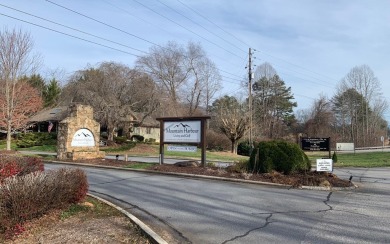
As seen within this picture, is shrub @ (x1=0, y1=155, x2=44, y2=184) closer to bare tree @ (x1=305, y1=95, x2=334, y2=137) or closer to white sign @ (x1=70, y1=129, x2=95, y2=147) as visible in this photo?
white sign @ (x1=70, y1=129, x2=95, y2=147)

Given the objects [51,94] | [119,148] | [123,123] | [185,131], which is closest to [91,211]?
[185,131]

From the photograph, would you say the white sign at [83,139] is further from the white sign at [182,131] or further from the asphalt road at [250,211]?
the asphalt road at [250,211]

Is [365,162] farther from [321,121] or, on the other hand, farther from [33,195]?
[321,121]

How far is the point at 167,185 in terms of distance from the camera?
488 inches

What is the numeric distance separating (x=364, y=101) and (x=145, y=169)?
79850 millimetres

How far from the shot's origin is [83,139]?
22.4 meters

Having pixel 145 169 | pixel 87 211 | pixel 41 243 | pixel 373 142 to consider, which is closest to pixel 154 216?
pixel 87 211

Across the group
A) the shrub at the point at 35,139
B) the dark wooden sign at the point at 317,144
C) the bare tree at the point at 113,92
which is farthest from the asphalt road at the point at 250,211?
the shrub at the point at 35,139

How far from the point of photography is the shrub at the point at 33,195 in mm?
6164

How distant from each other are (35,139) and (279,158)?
41.2m

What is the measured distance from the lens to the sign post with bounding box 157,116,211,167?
1700 centimetres

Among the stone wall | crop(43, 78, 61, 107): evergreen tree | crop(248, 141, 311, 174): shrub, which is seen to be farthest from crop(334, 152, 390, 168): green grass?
crop(43, 78, 61, 107): evergreen tree

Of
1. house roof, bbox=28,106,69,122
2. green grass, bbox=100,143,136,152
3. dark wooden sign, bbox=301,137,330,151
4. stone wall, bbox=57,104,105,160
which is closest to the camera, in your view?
dark wooden sign, bbox=301,137,330,151

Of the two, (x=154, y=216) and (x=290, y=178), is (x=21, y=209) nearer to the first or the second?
(x=154, y=216)
